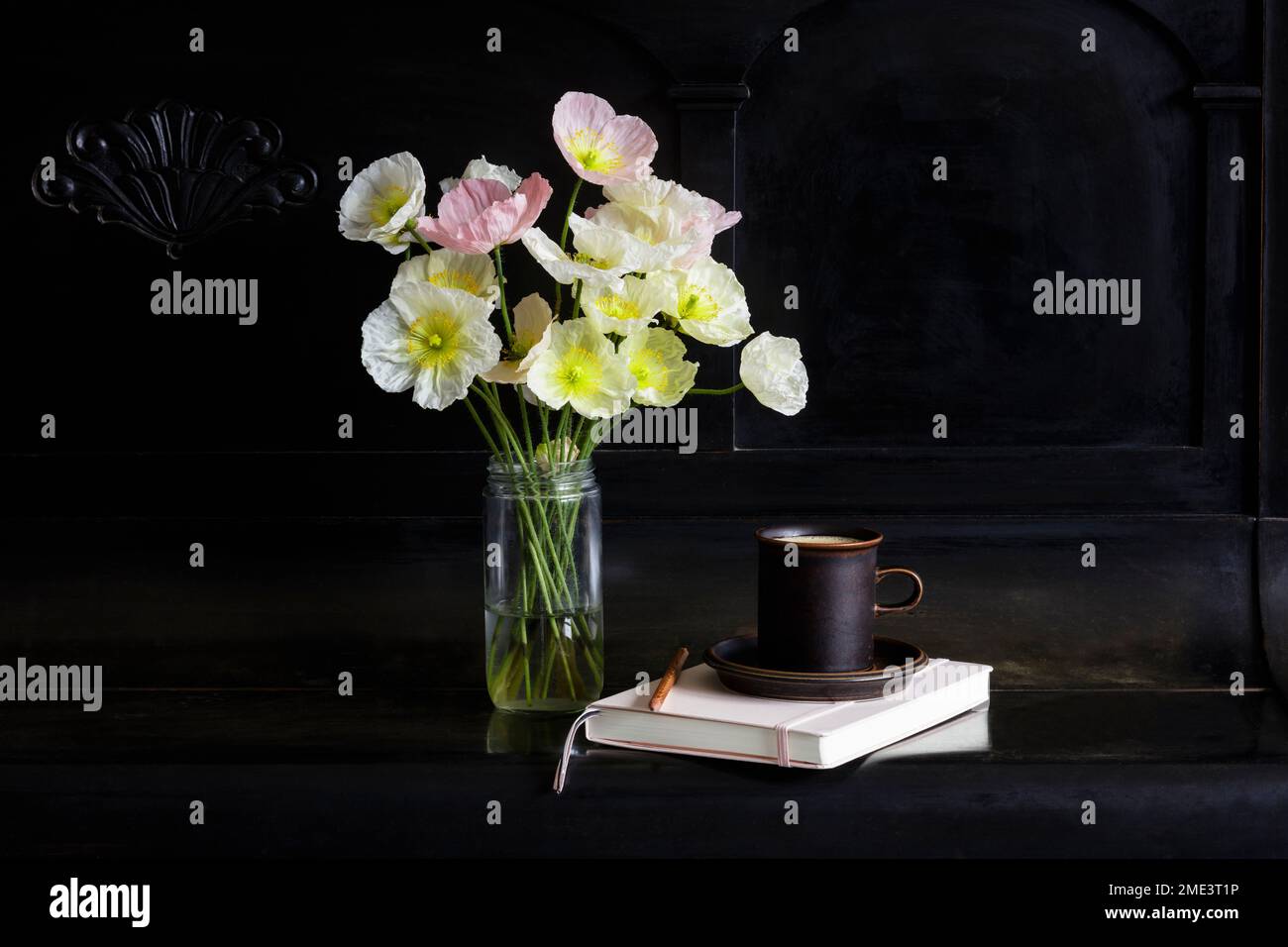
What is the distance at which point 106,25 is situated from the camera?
1.63 m

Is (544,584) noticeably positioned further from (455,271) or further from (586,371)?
(455,271)

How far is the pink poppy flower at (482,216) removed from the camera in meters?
1.26

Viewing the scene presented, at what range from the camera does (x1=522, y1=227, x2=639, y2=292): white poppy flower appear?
126 centimetres

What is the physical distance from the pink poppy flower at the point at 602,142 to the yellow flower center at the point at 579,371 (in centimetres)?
18

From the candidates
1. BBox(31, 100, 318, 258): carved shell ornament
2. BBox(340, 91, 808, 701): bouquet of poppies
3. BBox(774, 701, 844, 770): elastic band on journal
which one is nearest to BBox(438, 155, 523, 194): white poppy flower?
BBox(340, 91, 808, 701): bouquet of poppies

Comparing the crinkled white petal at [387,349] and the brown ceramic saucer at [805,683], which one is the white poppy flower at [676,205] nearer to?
the crinkled white petal at [387,349]

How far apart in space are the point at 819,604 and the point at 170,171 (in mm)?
966

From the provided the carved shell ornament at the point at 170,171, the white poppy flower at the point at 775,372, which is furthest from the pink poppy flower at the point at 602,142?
the carved shell ornament at the point at 170,171

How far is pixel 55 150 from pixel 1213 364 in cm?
A: 147

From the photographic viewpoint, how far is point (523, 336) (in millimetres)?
1398

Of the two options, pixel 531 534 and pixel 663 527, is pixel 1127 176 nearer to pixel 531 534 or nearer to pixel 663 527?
pixel 663 527

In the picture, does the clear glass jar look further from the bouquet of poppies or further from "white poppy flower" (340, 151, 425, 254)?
"white poppy flower" (340, 151, 425, 254)

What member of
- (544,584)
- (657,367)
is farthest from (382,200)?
(544,584)

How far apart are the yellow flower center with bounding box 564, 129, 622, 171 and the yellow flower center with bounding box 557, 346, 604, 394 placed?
0.19 meters
